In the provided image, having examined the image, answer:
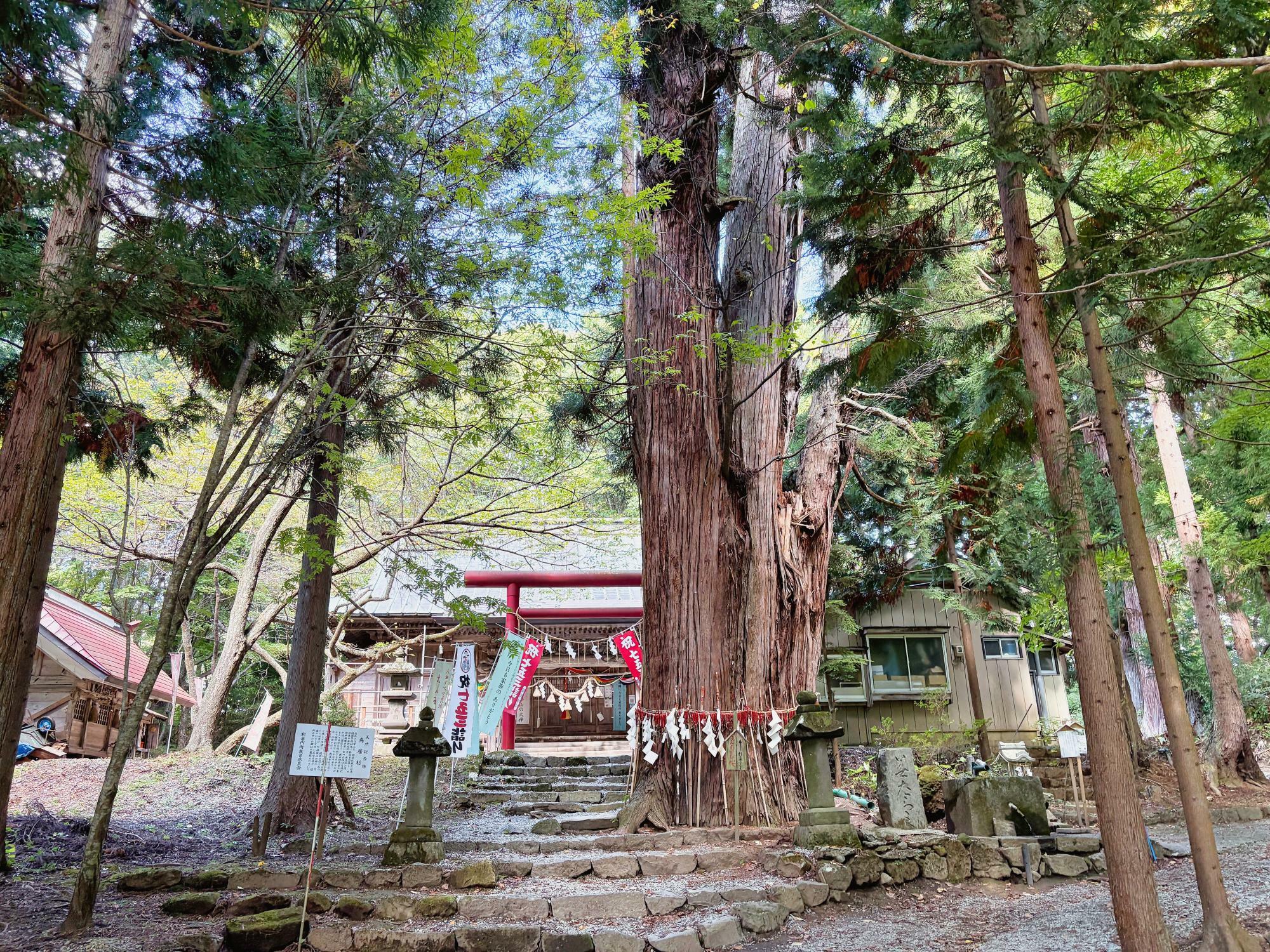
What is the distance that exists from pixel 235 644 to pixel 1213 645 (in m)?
14.7

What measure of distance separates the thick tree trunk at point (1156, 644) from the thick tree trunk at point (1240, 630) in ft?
55.0

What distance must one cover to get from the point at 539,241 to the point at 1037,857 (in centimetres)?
664

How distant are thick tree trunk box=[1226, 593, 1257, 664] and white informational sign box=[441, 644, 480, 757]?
17343mm

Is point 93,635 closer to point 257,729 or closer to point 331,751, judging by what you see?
point 257,729

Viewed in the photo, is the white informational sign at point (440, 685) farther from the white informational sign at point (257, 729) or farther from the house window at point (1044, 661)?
the house window at point (1044, 661)

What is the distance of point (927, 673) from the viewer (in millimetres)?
14516

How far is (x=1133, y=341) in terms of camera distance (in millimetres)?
5043

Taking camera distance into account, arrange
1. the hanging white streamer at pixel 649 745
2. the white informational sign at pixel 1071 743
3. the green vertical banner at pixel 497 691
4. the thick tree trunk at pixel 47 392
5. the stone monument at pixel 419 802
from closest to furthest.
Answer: the thick tree trunk at pixel 47 392 → the stone monument at pixel 419 802 → the hanging white streamer at pixel 649 745 → the white informational sign at pixel 1071 743 → the green vertical banner at pixel 497 691

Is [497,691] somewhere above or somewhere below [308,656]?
below

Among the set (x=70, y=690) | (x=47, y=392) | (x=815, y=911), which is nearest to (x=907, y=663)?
(x=815, y=911)

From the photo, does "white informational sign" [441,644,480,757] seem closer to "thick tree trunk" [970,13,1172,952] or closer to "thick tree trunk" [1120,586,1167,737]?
"thick tree trunk" [970,13,1172,952]

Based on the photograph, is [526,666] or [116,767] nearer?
[116,767]

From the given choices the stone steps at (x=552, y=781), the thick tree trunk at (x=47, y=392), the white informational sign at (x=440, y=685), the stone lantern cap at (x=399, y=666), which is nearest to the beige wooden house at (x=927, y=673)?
the stone steps at (x=552, y=781)

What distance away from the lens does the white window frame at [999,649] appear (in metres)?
15.0
